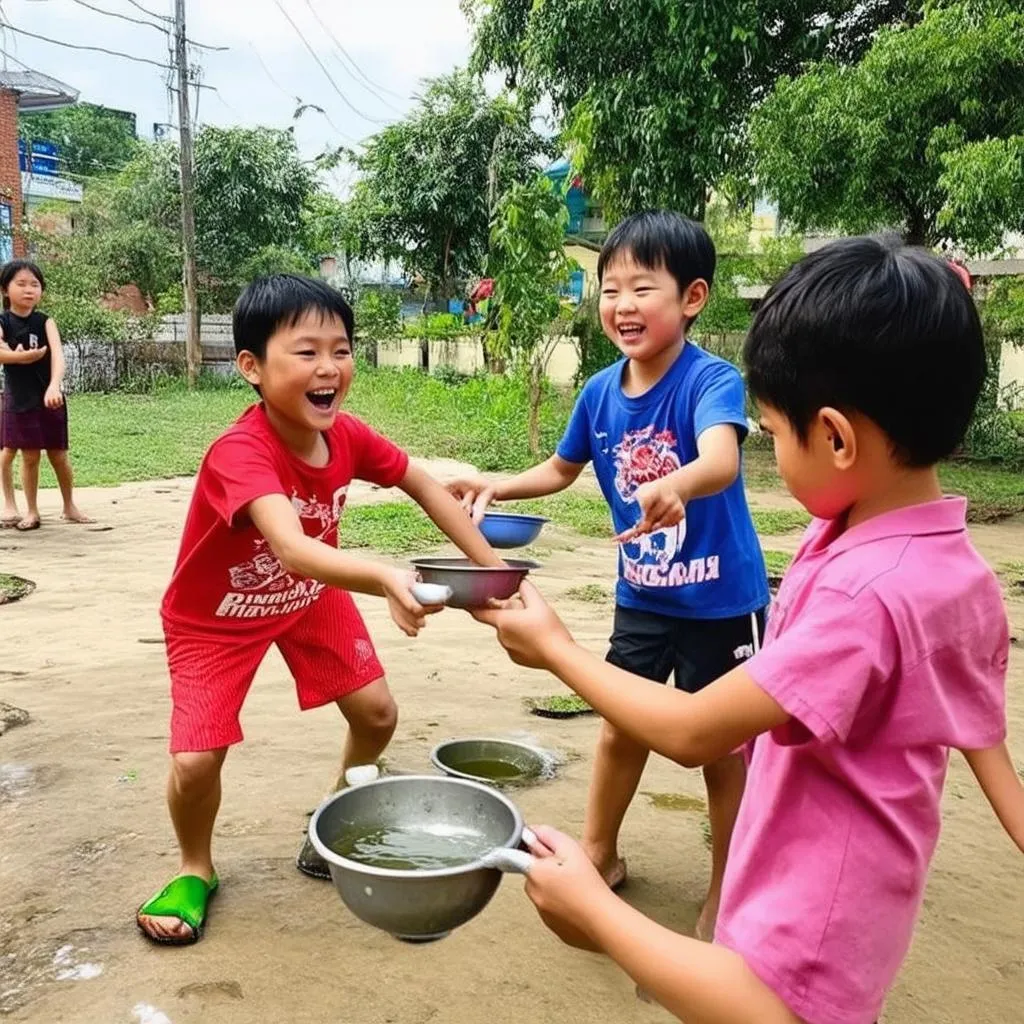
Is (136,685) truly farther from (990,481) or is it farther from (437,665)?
(990,481)

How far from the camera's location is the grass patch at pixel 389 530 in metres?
6.50

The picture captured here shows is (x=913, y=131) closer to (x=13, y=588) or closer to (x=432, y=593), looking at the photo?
(x=13, y=588)

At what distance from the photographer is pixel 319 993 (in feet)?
6.71

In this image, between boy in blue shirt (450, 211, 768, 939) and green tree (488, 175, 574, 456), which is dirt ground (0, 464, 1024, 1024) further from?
green tree (488, 175, 574, 456)

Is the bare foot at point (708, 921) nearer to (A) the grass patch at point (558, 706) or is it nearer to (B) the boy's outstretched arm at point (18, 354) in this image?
(A) the grass patch at point (558, 706)

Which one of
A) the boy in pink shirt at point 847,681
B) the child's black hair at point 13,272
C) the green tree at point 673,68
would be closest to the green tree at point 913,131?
the green tree at point 673,68

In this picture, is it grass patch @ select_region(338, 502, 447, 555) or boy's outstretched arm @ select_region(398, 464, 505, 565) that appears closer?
boy's outstretched arm @ select_region(398, 464, 505, 565)

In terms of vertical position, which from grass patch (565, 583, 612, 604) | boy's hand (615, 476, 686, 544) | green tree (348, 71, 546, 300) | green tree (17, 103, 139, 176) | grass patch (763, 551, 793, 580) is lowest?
grass patch (763, 551, 793, 580)

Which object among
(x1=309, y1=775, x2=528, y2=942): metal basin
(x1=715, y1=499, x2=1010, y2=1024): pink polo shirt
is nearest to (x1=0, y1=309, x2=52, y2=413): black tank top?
(x1=309, y1=775, x2=528, y2=942): metal basin

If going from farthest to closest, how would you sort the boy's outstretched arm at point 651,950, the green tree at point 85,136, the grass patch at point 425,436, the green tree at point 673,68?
the green tree at point 85,136
the green tree at point 673,68
the grass patch at point 425,436
the boy's outstretched arm at point 651,950

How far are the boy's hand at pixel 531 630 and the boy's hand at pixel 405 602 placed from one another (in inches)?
8.2

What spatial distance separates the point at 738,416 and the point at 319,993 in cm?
144

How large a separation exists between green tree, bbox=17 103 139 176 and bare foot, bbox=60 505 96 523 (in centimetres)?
3327

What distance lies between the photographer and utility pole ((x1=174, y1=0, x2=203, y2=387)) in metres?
18.5
